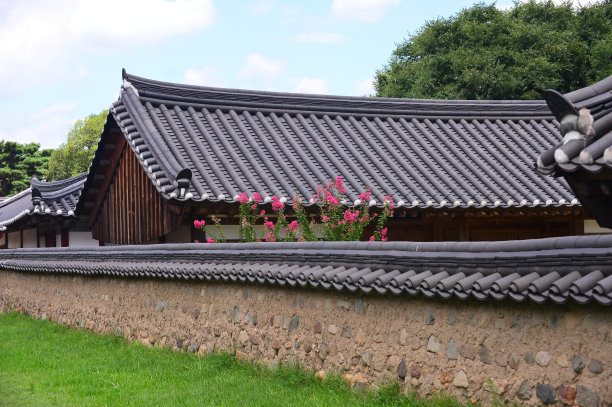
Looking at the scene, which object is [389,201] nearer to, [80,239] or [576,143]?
[576,143]

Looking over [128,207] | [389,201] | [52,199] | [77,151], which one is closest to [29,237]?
[52,199]

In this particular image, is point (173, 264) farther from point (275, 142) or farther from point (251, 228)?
point (275, 142)

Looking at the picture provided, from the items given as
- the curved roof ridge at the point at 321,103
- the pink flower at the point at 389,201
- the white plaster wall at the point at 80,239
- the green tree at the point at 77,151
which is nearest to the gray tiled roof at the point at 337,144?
the curved roof ridge at the point at 321,103

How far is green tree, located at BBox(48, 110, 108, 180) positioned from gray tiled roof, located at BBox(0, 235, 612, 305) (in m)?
47.5

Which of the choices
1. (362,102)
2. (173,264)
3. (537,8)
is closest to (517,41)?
(537,8)

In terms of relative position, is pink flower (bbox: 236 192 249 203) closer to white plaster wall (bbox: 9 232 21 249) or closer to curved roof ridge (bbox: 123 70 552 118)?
curved roof ridge (bbox: 123 70 552 118)

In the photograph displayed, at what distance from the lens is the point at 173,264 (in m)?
11.5

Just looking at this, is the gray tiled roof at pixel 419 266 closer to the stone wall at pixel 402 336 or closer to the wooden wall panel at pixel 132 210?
the stone wall at pixel 402 336

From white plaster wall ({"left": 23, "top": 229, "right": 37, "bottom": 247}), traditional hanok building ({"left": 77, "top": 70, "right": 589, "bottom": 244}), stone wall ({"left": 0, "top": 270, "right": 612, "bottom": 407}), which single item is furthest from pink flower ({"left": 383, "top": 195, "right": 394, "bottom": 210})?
white plaster wall ({"left": 23, "top": 229, "right": 37, "bottom": 247})

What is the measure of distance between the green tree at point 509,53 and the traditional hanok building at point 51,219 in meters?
16.7

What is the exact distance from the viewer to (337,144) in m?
17.3

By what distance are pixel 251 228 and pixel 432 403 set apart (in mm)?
6334

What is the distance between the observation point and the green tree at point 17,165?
172 feet

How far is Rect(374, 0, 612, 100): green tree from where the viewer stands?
3231cm
